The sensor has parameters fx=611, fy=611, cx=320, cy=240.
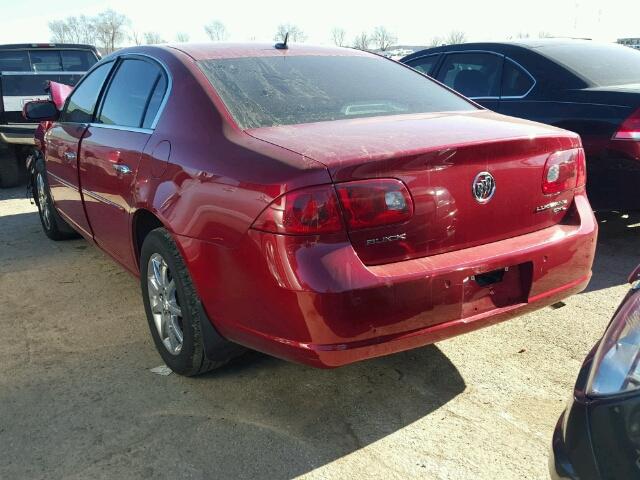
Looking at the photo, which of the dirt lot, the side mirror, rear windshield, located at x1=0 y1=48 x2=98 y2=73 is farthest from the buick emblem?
rear windshield, located at x1=0 y1=48 x2=98 y2=73

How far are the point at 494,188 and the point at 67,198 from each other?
331 centimetres

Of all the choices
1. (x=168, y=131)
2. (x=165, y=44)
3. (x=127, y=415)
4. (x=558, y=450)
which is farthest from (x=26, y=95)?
(x=558, y=450)

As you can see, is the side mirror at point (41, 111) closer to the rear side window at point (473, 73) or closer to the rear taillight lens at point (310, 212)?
the rear taillight lens at point (310, 212)

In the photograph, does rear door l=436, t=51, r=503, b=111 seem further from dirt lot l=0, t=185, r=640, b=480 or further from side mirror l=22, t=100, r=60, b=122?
side mirror l=22, t=100, r=60, b=122

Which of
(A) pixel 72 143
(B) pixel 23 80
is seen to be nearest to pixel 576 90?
(A) pixel 72 143

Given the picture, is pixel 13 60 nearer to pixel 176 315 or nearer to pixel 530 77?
pixel 530 77

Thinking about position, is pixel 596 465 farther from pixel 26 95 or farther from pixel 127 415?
pixel 26 95

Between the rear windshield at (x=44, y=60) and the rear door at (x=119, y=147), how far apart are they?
6.27 metres

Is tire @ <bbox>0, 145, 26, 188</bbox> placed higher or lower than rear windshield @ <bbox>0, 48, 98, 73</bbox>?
lower

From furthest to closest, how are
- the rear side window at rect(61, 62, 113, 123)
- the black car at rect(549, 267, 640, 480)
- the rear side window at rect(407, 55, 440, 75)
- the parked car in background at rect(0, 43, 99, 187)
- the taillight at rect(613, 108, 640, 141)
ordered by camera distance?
the parked car in background at rect(0, 43, 99, 187), the rear side window at rect(407, 55, 440, 75), the taillight at rect(613, 108, 640, 141), the rear side window at rect(61, 62, 113, 123), the black car at rect(549, 267, 640, 480)

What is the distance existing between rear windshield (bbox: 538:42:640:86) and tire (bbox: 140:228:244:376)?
3.66m

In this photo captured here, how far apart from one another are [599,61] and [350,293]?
4.12 m

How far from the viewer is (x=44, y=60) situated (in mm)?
9383

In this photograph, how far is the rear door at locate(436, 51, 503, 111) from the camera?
551cm
